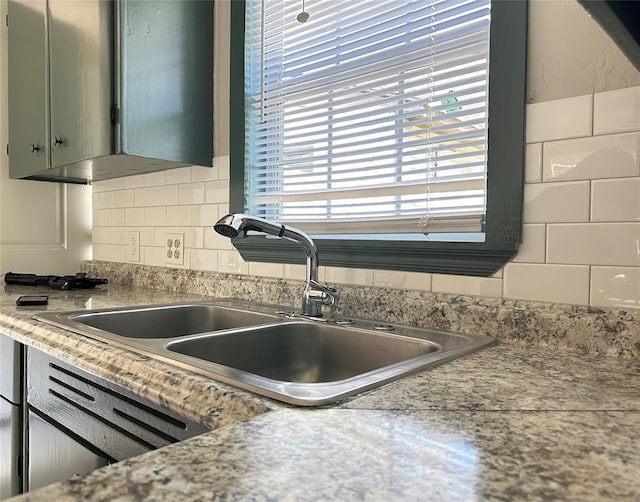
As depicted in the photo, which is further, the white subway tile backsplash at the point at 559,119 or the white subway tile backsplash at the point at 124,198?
the white subway tile backsplash at the point at 124,198

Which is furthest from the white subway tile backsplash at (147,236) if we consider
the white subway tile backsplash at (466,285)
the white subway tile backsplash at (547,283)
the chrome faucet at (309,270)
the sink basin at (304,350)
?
the white subway tile backsplash at (547,283)

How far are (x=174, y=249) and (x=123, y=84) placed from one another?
2.09 feet

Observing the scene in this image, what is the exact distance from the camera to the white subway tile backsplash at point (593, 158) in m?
0.94

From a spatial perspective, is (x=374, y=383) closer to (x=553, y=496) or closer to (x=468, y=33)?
(x=553, y=496)

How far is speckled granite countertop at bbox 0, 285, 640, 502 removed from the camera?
42 centimetres

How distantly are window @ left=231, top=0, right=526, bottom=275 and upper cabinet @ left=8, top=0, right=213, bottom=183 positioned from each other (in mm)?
163

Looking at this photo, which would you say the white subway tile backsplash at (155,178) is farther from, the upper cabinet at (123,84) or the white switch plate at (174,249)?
the white switch plate at (174,249)

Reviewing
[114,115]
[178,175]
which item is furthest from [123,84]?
[178,175]

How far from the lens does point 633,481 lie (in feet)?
1.46

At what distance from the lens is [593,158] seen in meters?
0.98

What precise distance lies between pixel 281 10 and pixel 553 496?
159 cm

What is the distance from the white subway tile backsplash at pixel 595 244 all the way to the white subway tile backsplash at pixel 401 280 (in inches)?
11.5

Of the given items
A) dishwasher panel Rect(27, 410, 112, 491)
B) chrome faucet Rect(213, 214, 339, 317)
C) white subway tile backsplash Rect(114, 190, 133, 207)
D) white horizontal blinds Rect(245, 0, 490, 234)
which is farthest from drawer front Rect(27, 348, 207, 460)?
white subway tile backsplash Rect(114, 190, 133, 207)

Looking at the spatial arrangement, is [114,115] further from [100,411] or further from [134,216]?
[100,411]
